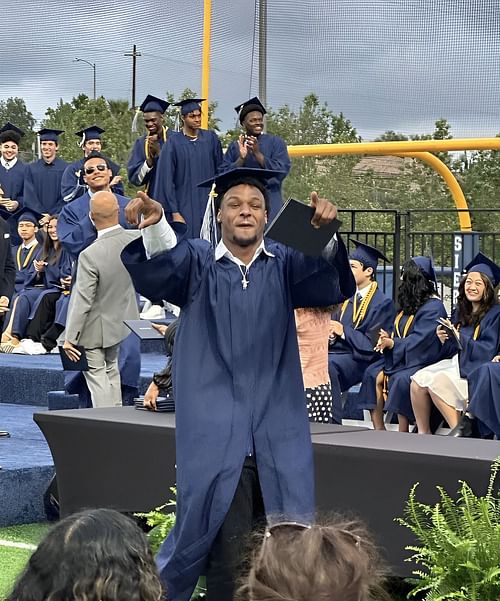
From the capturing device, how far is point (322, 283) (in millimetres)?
4113

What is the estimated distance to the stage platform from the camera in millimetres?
4918

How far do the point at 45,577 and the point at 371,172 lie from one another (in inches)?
801

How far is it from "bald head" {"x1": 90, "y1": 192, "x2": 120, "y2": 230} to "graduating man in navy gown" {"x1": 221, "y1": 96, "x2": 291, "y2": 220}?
3.22m

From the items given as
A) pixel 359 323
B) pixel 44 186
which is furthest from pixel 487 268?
pixel 44 186

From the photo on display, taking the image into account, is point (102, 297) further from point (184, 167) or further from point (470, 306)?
point (184, 167)

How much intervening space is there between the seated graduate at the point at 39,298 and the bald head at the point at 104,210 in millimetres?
3995

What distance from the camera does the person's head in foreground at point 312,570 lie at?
69.4 inches

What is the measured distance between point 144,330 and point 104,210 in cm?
134

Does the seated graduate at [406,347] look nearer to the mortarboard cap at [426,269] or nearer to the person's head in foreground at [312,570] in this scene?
the mortarboard cap at [426,269]

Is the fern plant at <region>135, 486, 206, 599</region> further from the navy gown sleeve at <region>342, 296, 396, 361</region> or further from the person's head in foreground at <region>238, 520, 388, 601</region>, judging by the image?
the navy gown sleeve at <region>342, 296, 396, 361</region>

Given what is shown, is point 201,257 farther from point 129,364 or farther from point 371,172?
point 371,172

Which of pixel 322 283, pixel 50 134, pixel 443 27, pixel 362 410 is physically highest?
pixel 443 27

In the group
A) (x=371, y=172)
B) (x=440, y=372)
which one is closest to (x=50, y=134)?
(x=440, y=372)

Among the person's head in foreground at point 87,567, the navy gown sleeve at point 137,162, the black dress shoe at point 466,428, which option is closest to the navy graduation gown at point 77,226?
the navy gown sleeve at point 137,162
